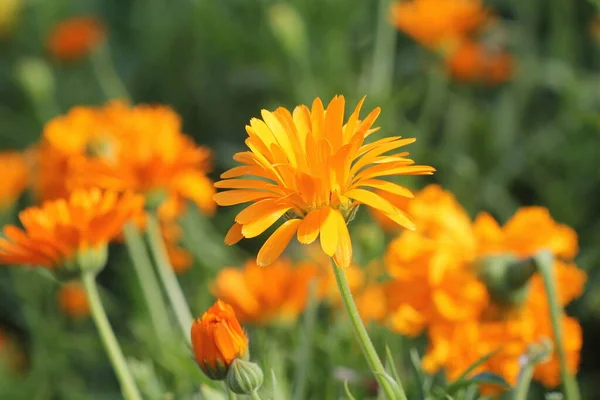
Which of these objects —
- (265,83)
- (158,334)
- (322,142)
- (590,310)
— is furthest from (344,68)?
(322,142)

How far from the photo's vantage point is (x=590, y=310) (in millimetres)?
1687

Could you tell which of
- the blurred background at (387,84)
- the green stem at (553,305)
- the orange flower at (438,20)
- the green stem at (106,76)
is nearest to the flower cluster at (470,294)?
the green stem at (553,305)

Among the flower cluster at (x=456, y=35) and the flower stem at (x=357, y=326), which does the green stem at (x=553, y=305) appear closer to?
the flower stem at (x=357, y=326)

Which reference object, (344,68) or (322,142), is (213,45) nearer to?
(344,68)

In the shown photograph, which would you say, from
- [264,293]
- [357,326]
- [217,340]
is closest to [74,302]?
[264,293]

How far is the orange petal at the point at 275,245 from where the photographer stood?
78 cm

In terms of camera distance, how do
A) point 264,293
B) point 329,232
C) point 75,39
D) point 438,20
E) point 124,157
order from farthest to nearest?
point 75,39, point 438,20, point 264,293, point 124,157, point 329,232

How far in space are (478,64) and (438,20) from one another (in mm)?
160

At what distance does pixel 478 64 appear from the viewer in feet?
7.41

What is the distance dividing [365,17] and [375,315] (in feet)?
4.81

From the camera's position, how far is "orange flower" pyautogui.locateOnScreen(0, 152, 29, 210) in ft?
6.98

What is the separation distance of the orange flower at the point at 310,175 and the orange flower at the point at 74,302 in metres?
1.27

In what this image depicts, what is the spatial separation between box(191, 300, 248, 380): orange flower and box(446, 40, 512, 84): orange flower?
1.50m

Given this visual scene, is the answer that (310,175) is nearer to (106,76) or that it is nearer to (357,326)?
(357,326)
